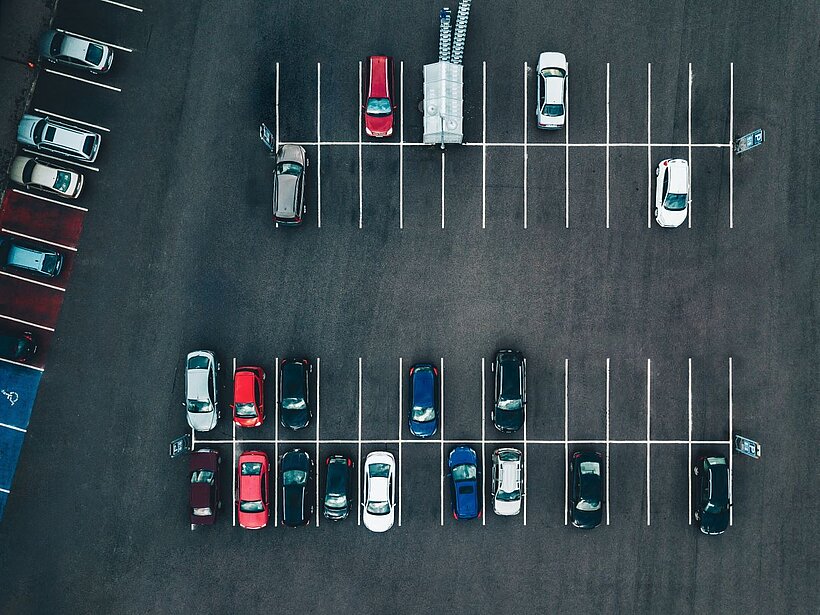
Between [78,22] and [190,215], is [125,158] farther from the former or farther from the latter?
[78,22]

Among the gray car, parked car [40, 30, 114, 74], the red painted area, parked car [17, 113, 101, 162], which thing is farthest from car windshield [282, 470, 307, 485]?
parked car [40, 30, 114, 74]

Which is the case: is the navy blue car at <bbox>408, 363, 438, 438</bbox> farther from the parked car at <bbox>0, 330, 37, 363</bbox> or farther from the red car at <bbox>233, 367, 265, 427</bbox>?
the parked car at <bbox>0, 330, 37, 363</bbox>

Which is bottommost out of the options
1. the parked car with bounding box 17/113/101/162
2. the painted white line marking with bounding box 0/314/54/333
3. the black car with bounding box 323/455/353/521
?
the black car with bounding box 323/455/353/521

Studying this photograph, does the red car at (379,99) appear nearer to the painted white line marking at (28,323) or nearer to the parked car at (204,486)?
the parked car at (204,486)

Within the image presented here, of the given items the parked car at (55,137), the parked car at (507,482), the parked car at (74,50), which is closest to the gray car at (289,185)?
the parked car at (55,137)

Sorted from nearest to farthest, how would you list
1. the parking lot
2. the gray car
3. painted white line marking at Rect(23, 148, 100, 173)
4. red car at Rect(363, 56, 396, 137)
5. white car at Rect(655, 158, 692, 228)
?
white car at Rect(655, 158, 692, 228) → the gray car → red car at Rect(363, 56, 396, 137) → the parking lot → painted white line marking at Rect(23, 148, 100, 173)

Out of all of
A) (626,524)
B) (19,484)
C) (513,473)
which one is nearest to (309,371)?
(513,473)

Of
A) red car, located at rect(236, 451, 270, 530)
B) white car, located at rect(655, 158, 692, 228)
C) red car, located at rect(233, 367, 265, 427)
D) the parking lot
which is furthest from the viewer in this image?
the parking lot
